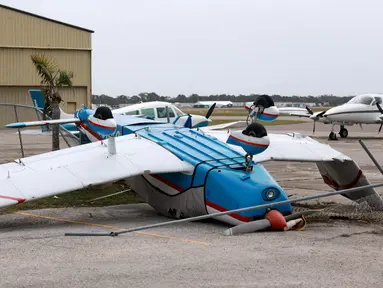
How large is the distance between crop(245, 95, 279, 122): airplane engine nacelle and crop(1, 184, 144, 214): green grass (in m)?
3.31

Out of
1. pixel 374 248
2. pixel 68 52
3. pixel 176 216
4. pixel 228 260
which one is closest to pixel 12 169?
pixel 176 216

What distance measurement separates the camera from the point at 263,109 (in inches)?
505

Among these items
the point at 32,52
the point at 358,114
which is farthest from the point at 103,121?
the point at 32,52

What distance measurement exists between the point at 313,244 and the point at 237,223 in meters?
1.52

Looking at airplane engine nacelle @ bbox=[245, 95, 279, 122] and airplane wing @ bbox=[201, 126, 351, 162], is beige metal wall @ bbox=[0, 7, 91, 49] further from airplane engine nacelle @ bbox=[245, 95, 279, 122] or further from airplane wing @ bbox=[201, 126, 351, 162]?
airplane engine nacelle @ bbox=[245, 95, 279, 122]

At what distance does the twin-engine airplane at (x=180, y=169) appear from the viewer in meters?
10.4

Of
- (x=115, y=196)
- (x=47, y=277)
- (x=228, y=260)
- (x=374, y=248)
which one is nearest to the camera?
(x=47, y=277)

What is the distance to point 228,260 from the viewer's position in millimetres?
8305

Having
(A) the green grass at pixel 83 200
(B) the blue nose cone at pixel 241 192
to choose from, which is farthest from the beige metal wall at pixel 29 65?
(B) the blue nose cone at pixel 241 192

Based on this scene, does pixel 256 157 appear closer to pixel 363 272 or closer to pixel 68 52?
pixel 363 272

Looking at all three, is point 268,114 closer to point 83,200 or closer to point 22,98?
point 83,200

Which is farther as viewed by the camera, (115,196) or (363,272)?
(115,196)

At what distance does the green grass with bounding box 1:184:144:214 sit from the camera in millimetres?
13559

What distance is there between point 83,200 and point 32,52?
38.0 meters
